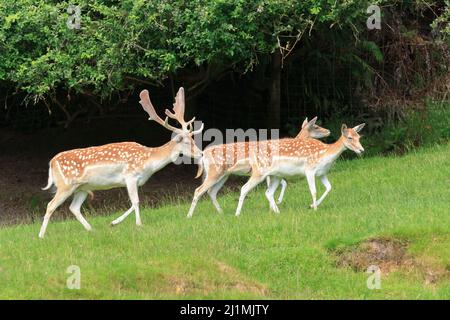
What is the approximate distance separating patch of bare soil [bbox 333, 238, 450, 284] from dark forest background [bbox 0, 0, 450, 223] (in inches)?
219

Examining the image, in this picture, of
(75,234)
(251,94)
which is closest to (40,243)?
(75,234)

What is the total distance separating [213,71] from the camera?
18703 millimetres

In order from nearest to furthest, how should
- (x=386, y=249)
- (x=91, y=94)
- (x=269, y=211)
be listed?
(x=386, y=249)
(x=269, y=211)
(x=91, y=94)

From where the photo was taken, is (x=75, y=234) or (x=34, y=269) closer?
(x=34, y=269)

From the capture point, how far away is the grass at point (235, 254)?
1083 centimetres

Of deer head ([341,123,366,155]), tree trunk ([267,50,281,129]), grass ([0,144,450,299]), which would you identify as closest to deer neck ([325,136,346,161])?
deer head ([341,123,366,155])

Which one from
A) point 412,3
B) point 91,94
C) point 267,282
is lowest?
point 267,282

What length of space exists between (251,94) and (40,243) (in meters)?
9.55

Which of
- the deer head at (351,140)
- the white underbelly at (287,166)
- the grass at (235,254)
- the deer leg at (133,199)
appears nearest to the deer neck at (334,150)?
the deer head at (351,140)

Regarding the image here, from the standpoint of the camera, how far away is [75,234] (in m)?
13.0

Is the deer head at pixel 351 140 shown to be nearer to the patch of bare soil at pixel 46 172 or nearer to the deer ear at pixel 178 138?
the deer ear at pixel 178 138

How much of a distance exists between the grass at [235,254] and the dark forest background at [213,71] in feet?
11.2

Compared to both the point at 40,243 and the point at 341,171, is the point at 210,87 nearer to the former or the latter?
the point at 341,171

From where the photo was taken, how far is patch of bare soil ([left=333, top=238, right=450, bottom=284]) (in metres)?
11.5
